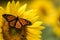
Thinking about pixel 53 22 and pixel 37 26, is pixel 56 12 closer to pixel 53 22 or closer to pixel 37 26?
pixel 53 22

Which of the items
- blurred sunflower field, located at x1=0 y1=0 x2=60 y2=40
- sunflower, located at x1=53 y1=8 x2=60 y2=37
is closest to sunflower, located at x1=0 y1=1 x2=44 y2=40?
blurred sunflower field, located at x1=0 y1=0 x2=60 y2=40

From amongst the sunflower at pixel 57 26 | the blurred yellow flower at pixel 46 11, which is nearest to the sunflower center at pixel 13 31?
the blurred yellow flower at pixel 46 11

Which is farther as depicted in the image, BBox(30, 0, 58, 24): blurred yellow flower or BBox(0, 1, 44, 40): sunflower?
BBox(30, 0, 58, 24): blurred yellow flower

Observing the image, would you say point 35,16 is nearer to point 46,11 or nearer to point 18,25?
point 18,25

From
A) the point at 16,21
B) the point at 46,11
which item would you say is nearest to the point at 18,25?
the point at 16,21

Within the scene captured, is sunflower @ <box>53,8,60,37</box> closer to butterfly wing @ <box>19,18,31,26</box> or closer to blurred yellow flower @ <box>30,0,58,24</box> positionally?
blurred yellow flower @ <box>30,0,58,24</box>

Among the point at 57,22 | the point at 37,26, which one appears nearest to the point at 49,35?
the point at 57,22

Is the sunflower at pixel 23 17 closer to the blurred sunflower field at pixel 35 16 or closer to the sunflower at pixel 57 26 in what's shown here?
the blurred sunflower field at pixel 35 16
